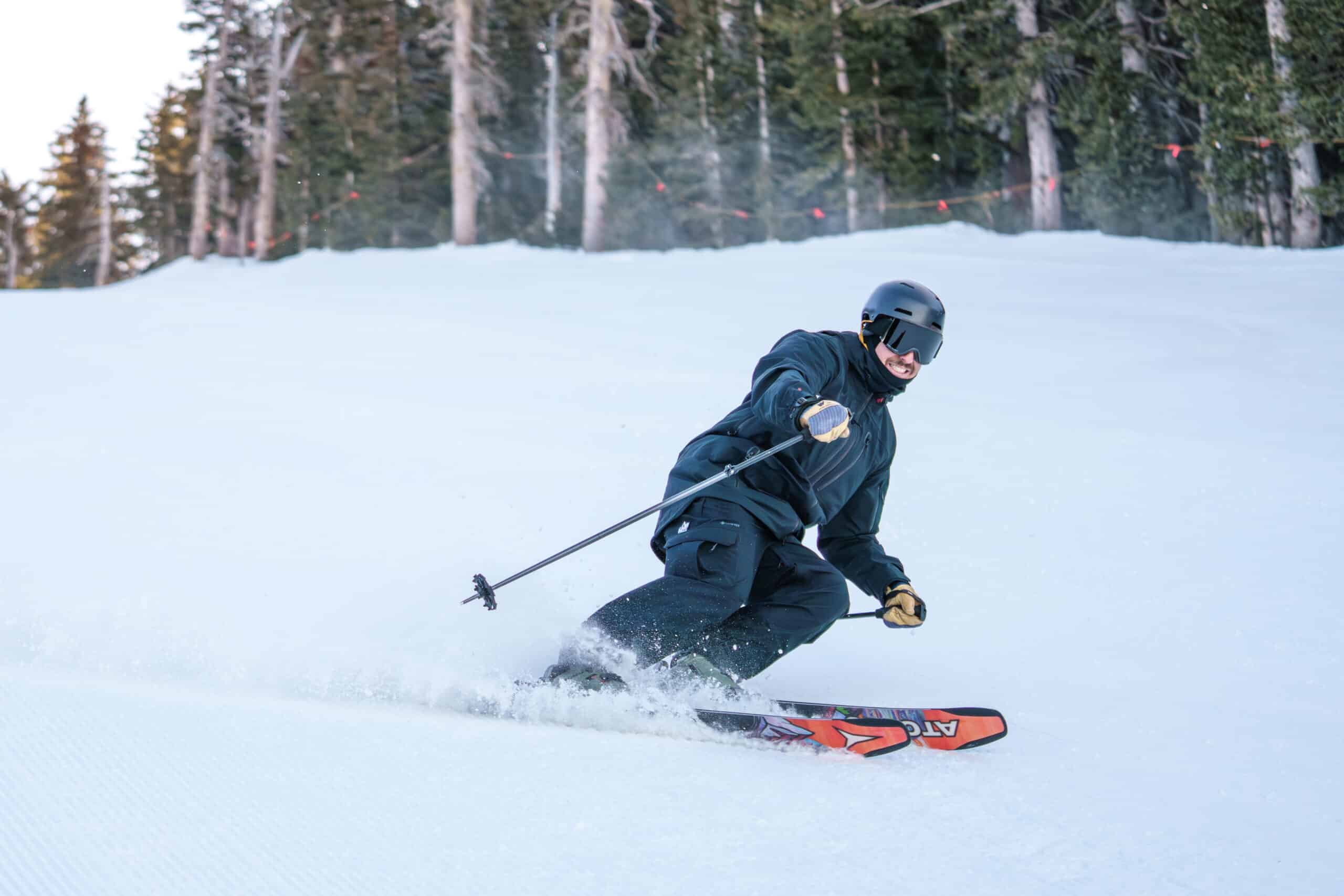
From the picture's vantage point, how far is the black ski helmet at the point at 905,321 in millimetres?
3615

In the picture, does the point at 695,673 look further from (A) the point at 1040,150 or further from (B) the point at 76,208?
(B) the point at 76,208

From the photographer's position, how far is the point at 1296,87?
14766 mm

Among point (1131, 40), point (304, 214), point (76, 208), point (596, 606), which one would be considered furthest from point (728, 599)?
point (76, 208)

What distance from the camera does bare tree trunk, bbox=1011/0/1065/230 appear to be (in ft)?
67.2

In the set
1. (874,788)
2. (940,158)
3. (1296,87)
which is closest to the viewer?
(874,788)

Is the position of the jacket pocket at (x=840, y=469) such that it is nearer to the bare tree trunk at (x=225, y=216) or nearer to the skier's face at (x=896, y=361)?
the skier's face at (x=896, y=361)

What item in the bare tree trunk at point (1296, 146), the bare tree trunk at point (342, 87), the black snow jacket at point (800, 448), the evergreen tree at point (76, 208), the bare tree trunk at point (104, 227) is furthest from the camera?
the evergreen tree at point (76, 208)

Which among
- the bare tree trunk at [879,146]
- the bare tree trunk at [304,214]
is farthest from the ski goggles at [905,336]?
the bare tree trunk at [304,214]

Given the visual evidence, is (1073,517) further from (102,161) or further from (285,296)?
(102,161)

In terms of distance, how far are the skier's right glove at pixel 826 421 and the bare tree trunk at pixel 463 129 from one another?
22.7 m

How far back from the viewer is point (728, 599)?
344 centimetres

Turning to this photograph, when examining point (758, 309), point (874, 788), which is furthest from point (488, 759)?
point (758, 309)

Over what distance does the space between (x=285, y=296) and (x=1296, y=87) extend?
1384 cm

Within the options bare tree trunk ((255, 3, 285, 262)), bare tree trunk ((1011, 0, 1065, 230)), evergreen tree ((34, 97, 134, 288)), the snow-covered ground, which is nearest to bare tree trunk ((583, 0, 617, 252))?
bare tree trunk ((1011, 0, 1065, 230))
